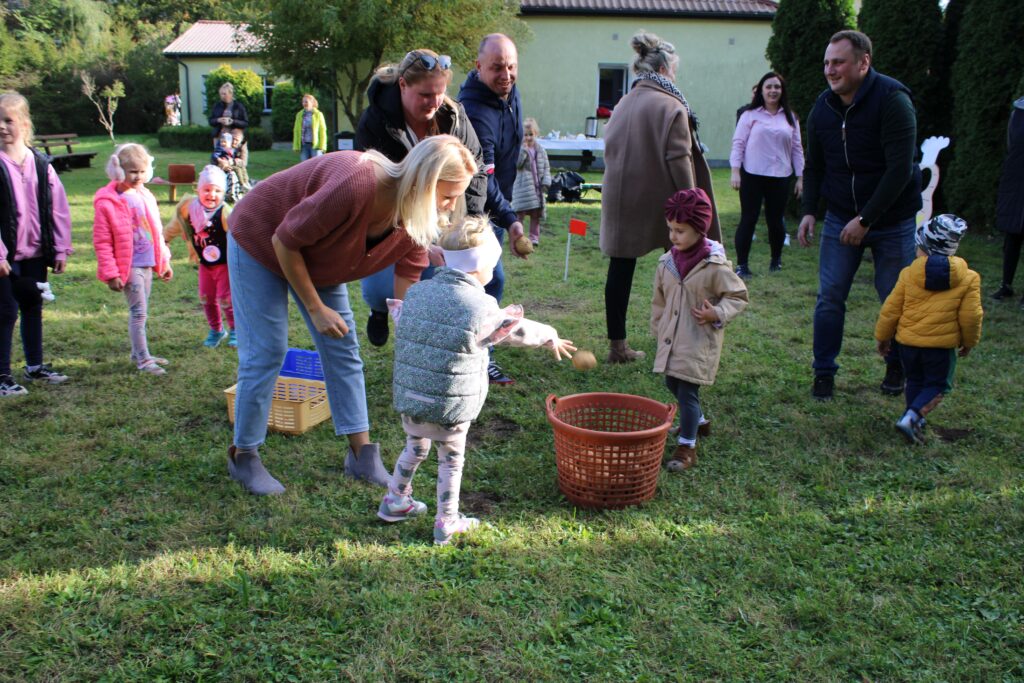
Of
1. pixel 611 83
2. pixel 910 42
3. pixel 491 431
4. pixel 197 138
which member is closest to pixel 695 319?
pixel 491 431

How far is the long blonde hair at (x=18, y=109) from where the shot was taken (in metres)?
4.72

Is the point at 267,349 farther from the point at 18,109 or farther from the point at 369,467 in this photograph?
the point at 18,109

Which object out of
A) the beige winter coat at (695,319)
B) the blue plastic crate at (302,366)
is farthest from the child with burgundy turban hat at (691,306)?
the blue plastic crate at (302,366)

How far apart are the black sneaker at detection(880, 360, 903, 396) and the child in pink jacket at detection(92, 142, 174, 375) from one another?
487cm

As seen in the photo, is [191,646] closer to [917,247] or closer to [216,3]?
[917,247]

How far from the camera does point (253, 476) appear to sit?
147 inches

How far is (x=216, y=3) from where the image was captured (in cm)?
5278

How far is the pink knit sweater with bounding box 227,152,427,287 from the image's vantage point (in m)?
2.99

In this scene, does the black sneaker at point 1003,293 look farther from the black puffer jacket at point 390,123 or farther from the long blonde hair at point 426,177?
the long blonde hair at point 426,177

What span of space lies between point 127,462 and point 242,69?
3183cm

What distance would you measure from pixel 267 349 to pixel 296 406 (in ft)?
2.81

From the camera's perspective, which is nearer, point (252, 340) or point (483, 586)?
point (483, 586)

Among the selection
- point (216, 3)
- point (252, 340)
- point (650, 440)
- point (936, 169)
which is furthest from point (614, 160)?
point (216, 3)

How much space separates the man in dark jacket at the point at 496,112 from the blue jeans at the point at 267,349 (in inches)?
50.2
